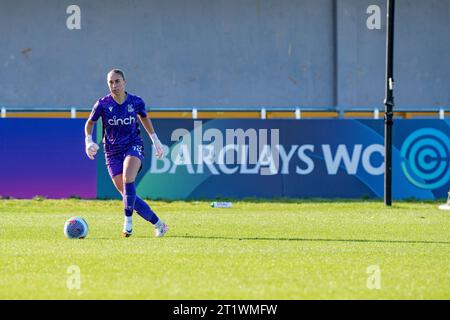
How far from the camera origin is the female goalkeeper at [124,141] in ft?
50.9

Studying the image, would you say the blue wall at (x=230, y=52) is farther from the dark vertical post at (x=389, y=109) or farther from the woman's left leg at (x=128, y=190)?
the woman's left leg at (x=128, y=190)

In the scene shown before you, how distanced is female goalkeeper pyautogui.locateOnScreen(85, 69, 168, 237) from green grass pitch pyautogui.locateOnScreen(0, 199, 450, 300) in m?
0.39

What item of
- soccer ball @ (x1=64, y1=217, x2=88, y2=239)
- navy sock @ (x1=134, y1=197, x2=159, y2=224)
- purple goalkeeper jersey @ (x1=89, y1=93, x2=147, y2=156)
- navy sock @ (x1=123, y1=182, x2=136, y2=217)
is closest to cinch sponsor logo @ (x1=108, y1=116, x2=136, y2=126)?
purple goalkeeper jersey @ (x1=89, y1=93, x2=147, y2=156)

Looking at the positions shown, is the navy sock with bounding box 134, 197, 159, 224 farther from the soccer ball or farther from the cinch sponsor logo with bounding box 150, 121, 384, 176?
the cinch sponsor logo with bounding box 150, 121, 384, 176

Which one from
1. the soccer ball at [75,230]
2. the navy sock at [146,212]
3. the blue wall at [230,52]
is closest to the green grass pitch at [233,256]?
the soccer ball at [75,230]

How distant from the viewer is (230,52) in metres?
29.7

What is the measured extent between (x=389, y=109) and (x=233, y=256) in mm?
10308

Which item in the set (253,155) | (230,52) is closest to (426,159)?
(253,155)

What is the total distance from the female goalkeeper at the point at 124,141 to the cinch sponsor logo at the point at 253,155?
785cm

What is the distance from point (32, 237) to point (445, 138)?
11.7 m

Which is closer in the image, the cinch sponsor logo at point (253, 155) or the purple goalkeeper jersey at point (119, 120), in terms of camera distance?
the purple goalkeeper jersey at point (119, 120)

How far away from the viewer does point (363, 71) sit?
1176 inches

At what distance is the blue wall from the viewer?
29.0 meters
